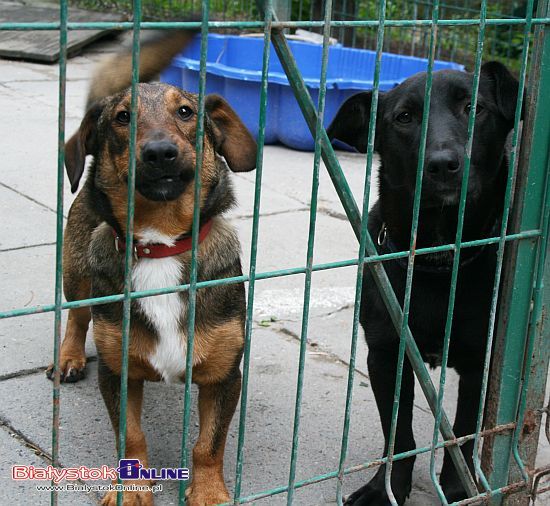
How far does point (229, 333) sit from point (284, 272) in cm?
83

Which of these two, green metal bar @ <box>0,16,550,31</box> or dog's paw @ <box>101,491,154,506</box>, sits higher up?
green metal bar @ <box>0,16,550,31</box>

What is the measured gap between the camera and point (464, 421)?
2846 millimetres

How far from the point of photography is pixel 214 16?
9078 mm

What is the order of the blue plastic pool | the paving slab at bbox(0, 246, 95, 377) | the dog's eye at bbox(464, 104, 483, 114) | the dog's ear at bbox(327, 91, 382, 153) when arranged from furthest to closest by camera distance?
the blue plastic pool
the paving slab at bbox(0, 246, 95, 377)
the dog's ear at bbox(327, 91, 382, 153)
the dog's eye at bbox(464, 104, 483, 114)

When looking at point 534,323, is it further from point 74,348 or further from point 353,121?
point 74,348

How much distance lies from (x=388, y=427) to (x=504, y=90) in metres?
1.22

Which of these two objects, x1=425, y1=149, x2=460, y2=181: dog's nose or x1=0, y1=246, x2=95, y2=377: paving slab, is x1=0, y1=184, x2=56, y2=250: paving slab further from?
x1=425, y1=149, x2=460, y2=181: dog's nose

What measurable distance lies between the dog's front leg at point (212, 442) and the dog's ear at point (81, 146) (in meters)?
0.79

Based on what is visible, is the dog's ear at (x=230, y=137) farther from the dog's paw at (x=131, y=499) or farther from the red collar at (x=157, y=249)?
the dog's paw at (x=131, y=499)

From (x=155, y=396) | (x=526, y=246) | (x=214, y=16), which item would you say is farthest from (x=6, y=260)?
(x=214, y=16)

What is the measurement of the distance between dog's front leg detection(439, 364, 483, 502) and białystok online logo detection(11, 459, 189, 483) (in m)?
0.89

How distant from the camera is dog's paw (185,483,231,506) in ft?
8.79

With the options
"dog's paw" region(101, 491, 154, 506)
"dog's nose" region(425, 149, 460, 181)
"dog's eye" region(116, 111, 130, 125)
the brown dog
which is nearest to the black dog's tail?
the brown dog

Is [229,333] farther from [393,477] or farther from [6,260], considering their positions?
[6,260]
